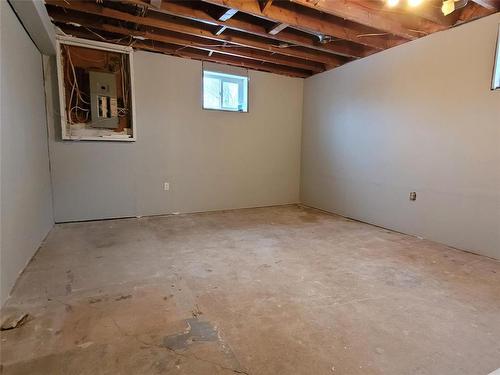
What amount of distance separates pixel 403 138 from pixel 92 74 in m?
4.23

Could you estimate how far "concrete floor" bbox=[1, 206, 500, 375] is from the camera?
1438 millimetres

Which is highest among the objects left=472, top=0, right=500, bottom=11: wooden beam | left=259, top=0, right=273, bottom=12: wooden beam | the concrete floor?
left=259, top=0, right=273, bottom=12: wooden beam

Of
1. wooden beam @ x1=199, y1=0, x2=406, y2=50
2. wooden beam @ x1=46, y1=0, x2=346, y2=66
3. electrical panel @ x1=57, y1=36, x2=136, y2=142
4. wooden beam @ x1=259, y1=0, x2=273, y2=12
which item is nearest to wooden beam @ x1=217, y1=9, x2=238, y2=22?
wooden beam @ x1=199, y1=0, x2=406, y2=50

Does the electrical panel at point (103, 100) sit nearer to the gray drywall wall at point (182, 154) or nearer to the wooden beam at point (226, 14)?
the gray drywall wall at point (182, 154)

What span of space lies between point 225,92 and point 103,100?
194cm

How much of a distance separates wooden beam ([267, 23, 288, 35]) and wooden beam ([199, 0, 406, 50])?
11 cm

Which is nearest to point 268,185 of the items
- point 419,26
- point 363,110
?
point 363,110

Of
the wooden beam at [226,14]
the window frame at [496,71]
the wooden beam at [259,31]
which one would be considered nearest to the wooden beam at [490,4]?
the window frame at [496,71]

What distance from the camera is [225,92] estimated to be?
4.83 m

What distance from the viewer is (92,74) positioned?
3693 millimetres

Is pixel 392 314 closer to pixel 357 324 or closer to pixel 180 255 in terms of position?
pixel 357 324

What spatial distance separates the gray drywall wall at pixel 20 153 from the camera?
6.81 feet

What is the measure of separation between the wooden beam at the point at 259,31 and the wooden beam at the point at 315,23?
350mm

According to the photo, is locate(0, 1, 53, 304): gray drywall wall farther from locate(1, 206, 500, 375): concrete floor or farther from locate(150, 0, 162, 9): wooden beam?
locate(150, 0, 162, 9): wooden beam
